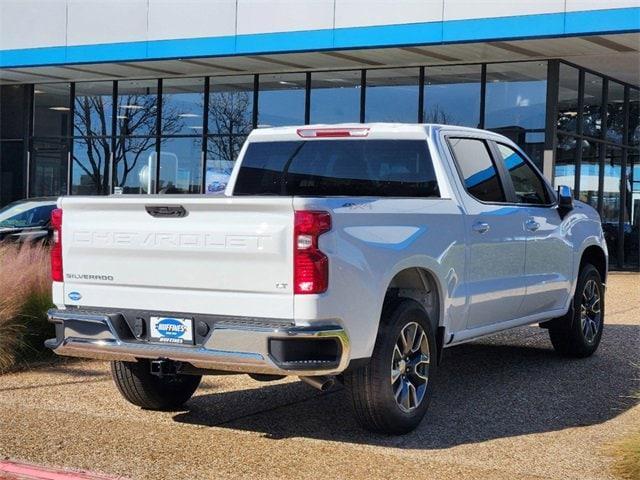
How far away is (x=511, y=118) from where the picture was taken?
18.5 m

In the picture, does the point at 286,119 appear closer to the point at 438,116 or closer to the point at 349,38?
the point at 438,116

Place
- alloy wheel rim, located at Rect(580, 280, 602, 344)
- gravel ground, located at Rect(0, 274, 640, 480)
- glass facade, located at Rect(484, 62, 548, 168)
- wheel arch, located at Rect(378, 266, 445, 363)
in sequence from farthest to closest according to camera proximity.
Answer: glass facade, located at Rect(484, 62, 548, 168) < alloy wheel rim, located at Rect(580, 280, 602, 344) < wheel arch, located at Rect(378, 266, 445, 363) < gravel ground, located at Rect(0, 274, 640, 480)

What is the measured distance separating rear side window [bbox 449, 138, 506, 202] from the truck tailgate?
2.31 meters

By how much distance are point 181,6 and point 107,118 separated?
211 inches

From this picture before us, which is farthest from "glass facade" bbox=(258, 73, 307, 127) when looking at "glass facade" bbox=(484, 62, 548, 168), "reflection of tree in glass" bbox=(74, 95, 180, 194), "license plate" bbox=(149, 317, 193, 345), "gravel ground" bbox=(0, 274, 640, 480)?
"license plate" bbox=(149, 317, 193, 345)

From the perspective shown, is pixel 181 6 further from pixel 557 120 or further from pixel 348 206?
pixel 348 206

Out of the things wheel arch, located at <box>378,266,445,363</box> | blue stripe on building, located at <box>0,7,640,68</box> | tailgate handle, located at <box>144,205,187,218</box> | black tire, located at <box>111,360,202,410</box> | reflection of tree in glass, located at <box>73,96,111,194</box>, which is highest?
blue stripe on building, located at <box>0,7,640,68</box>

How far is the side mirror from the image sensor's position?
861cm

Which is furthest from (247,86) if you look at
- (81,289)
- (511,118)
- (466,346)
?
(81,289)

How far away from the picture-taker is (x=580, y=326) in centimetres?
909

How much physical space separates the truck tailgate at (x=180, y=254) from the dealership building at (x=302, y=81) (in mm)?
10771

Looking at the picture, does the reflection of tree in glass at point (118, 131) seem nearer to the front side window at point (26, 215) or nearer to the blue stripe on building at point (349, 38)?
the blue stripe on building at point (349, 38)

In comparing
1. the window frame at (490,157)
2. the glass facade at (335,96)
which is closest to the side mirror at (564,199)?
the window frame at (490,157)

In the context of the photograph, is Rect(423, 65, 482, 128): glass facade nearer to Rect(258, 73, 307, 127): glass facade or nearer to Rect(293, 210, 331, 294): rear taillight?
Rect(258, 73, 307, 127): glass facade
